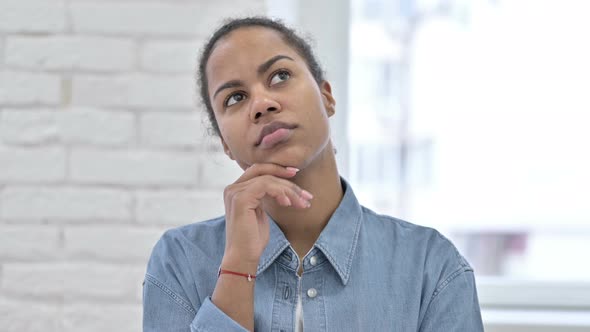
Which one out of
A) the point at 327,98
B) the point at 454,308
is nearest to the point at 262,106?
the point at 327,98

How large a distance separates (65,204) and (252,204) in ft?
2.29

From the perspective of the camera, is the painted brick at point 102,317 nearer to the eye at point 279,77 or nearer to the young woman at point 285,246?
the young woman at point 285,246

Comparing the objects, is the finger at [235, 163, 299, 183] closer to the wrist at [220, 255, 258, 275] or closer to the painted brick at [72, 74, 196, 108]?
the wrist at [220, 255, 258, 275]

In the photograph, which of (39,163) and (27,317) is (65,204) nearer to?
(39,163)

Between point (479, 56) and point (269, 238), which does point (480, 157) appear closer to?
point (479, 56)

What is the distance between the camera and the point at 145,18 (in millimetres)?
1705

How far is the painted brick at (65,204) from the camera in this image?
1.71 metres

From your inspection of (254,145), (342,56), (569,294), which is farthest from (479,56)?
(254,145)

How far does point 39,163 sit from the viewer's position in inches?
67.2

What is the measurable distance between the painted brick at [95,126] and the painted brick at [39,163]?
0.05 meters

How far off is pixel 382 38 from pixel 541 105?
47 cm

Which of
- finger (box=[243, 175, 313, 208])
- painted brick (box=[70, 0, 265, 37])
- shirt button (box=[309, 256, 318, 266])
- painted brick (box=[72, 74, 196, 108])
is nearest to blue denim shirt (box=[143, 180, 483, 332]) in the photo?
shirt button (box=[309, 256, 318, 266])

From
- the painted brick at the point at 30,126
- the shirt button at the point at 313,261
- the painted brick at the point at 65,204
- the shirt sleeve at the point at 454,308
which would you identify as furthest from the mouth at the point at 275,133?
the painted brick at the point at 30,126

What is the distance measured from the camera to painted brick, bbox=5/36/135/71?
171cm
